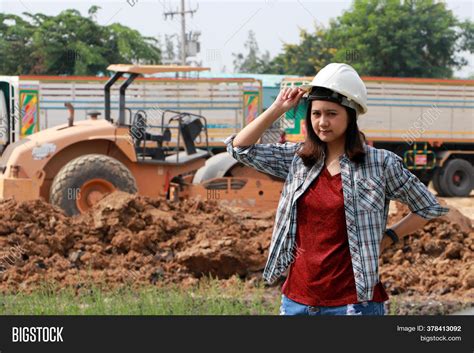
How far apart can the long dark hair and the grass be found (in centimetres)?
A: 287

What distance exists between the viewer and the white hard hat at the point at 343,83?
3939 mm

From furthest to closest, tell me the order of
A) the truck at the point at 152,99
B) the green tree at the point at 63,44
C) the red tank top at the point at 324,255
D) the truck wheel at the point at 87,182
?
the green tree at the point at 63,44, the truck at the point at 152,99, the truck wheel at the point at 87,182, the red tank top at the point at 324,255

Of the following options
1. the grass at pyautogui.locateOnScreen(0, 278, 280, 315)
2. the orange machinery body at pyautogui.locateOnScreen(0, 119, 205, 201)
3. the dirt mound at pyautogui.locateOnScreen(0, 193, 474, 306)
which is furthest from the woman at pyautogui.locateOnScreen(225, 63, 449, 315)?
the orange machinery body at pyautogui.locateOnScreen(0, 119, 205, 201)

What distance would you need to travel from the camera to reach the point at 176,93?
21.2 meters

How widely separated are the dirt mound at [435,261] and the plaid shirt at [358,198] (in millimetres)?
4325

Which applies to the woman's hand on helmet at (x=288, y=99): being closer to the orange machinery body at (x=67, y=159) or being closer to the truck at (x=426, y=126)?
the orange machinery body at (x=67, y=159)

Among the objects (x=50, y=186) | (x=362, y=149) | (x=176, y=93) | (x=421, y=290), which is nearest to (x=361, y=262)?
(x=362, y=149)

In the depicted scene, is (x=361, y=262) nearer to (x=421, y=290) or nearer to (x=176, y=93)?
(x=421, y=290)

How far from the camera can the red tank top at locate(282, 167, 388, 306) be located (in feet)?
12.6

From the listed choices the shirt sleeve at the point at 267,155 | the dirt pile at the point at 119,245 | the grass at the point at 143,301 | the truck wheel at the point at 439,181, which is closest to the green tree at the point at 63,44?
the truck wheel at the point at 439,181

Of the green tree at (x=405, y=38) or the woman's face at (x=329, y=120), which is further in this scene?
the green tree at (x=405, y=38)

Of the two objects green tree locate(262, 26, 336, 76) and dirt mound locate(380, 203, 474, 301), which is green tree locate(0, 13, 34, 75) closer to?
green tree locate(262, 26, 336, 76)

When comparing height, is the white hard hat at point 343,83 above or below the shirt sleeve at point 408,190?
above

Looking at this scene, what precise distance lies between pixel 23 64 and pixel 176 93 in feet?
40.6
